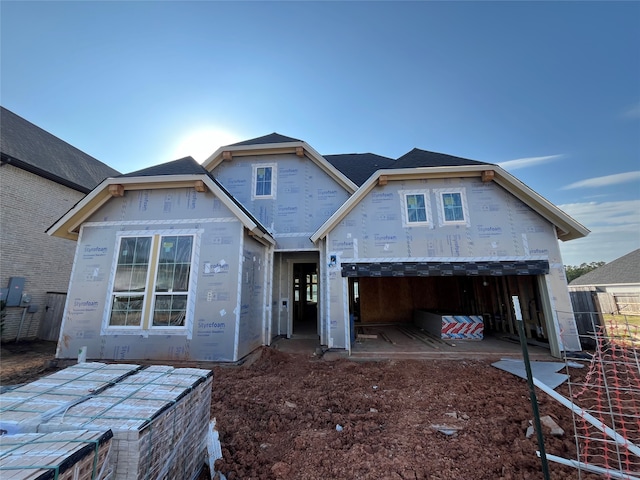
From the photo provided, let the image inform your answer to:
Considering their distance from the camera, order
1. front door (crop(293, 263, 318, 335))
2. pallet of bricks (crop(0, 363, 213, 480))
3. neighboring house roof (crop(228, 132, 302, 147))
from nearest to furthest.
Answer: pallet of bricks (crop(0, 363, 213, 480)) → neighboring house roof (crop(228, 132, 302, 147)) → front door (crop(293, 263, 318, 335))

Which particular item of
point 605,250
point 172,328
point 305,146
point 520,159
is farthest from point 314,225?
point 605,250

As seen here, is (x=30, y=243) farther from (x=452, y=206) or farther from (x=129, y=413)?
(x=452, y=206)

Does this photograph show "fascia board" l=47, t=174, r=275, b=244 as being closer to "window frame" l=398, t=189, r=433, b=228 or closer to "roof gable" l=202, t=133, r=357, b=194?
"roof gable" l=202, t=133, r=357, b=194

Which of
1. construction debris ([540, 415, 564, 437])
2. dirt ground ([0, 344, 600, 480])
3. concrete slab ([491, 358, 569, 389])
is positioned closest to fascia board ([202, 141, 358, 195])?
dirt ground ([0, 344, 600, 480])

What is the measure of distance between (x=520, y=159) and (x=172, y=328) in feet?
62.7

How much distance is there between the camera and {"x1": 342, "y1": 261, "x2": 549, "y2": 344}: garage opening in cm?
737

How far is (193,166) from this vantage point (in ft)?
24.6

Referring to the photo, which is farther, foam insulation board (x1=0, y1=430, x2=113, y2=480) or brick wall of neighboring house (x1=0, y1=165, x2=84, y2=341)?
brick wall of neighboring house (x1=0, y1=165, x2=84, y2=341)

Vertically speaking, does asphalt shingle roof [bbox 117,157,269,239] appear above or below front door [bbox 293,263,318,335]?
above

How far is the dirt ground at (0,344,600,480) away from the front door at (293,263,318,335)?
5.12 meters

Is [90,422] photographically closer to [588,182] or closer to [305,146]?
[305,146]

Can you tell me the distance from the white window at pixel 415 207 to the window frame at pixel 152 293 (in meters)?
6.24

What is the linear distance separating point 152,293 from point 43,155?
37.8 ft

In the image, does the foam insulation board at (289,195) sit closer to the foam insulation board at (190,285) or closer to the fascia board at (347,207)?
the fascia board at (347,207)
